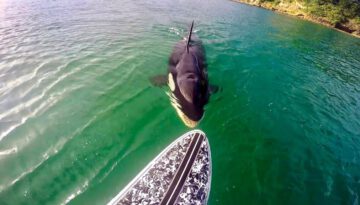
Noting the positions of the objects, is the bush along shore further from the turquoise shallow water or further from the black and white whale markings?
the black and white whale markings

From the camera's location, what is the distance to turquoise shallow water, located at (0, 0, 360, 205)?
21.9ft

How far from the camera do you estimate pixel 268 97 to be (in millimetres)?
11117

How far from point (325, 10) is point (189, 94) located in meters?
48.0

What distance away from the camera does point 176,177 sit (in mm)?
6996

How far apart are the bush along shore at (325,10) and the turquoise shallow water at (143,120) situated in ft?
100

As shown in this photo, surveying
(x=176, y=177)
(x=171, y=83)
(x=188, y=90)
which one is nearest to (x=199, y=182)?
(x=176, y=177)

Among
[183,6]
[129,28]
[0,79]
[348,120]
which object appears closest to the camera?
[0,79]

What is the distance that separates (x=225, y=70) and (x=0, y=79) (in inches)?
400

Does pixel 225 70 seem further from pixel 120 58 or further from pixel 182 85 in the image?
pixel 120 58

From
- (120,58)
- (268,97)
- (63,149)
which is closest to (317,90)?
(268,97)

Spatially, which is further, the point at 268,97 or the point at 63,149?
the point at 268,97

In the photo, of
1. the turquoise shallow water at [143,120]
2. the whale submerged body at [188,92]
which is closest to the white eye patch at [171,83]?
the whale submerged body at [188,92]

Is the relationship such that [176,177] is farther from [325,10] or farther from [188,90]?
[325,10]

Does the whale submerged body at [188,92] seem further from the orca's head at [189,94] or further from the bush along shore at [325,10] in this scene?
the bush along shore at [325,10]
